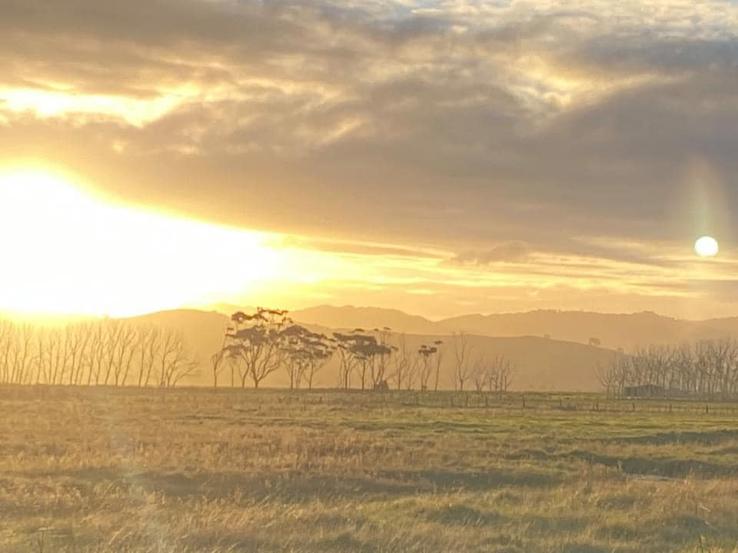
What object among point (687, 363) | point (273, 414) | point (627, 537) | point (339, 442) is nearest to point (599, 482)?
point (627, 537)

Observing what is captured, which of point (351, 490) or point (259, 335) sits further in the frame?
point (259, 335)

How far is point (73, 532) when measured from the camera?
12.2 meters

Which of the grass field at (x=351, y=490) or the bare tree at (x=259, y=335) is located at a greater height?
the bare tree at (x=259, y=335)

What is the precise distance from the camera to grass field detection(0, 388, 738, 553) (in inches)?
472

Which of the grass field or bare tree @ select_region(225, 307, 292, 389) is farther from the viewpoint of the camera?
bare tree @ select_region(225, 307, 292, 389)

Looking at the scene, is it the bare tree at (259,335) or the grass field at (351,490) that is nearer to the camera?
the grass field at (351,490)

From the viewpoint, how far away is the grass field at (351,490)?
12.0 m

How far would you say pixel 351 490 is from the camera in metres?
19.7

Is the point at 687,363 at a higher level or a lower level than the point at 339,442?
higher

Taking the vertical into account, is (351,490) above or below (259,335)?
below

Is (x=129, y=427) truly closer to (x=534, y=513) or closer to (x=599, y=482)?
(x=599, y=482)

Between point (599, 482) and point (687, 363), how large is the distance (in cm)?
14546

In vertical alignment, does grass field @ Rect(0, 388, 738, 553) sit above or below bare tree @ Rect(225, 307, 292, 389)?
below

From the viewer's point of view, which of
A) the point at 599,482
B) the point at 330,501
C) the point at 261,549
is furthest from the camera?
the point at 599,482
